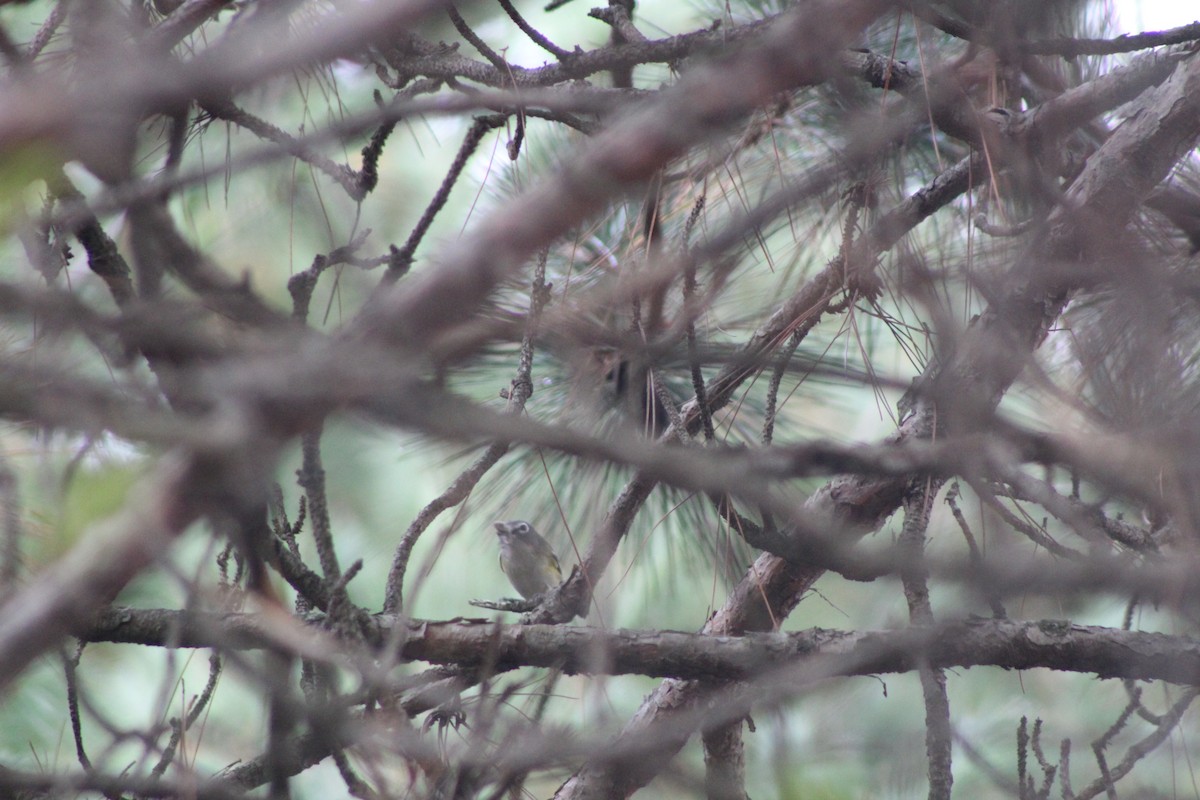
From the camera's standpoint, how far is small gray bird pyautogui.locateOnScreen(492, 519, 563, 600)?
282 centimetres

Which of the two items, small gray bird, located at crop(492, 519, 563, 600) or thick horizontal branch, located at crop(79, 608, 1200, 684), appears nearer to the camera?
thick horizontal branch, located at crop(79, 608, 1200, 684)

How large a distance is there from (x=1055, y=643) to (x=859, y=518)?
33 centimetres

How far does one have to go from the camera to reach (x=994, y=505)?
3.78 feet

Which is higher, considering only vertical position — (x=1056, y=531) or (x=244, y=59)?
(x=1056, y=531)

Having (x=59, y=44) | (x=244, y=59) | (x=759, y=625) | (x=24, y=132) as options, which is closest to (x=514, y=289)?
(x=759, y=625)

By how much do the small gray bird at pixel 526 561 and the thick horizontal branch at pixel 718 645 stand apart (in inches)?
58.4

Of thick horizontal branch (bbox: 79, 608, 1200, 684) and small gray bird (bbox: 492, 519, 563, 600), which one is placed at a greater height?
small gray bird (bbox: 492, 519, 563, 600)

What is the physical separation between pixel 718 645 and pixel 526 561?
164 cm

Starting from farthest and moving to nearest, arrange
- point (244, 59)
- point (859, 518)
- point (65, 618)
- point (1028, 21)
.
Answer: point (859, 518), point (1028, 21), point (244, 59), point (65, 618)

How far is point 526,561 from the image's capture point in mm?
2859

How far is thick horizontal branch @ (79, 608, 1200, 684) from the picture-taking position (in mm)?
1232

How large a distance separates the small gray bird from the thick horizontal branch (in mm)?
1483

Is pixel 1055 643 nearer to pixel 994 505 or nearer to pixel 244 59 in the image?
pixel 994 505

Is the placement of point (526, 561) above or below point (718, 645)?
above
